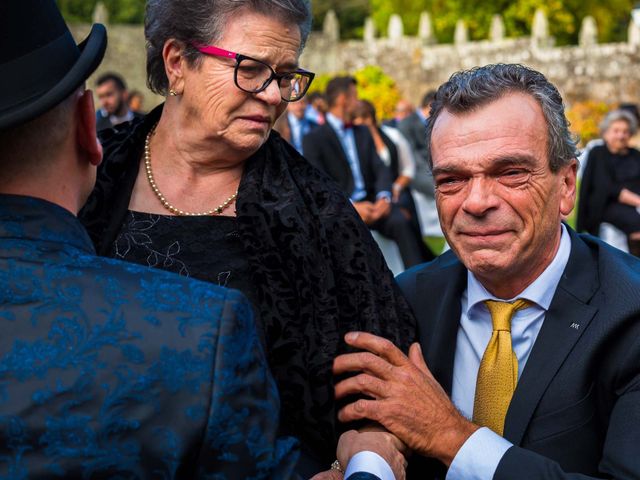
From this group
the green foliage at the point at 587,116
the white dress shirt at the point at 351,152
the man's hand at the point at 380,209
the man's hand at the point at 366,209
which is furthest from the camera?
the green foliage at the point at 587,116

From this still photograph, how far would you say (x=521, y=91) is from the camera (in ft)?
9.52

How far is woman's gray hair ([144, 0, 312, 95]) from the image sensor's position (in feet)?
9.15

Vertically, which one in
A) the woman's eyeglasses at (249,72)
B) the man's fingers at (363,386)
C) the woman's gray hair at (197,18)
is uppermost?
the woman's gray hair at (197,18)

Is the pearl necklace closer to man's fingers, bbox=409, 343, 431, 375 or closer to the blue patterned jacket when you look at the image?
man's fingers, bbox=409, 343, 431, 375

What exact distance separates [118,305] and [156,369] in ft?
0.43

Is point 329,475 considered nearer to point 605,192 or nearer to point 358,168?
point 358,168

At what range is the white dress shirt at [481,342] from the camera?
2.65m

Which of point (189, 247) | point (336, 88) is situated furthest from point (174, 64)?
point (336, 88)

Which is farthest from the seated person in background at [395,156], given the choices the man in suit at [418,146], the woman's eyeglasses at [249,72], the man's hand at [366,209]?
the woman's eyeglasses at [249,72]

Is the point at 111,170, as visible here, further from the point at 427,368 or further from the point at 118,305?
the point at 118,305

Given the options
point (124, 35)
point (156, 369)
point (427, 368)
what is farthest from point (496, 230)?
point (124, 35)

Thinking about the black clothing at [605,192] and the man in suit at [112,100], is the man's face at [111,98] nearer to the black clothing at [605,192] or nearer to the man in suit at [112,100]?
the man in suit at [112,100]

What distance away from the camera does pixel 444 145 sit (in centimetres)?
295

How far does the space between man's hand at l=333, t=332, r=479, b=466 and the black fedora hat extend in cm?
128
